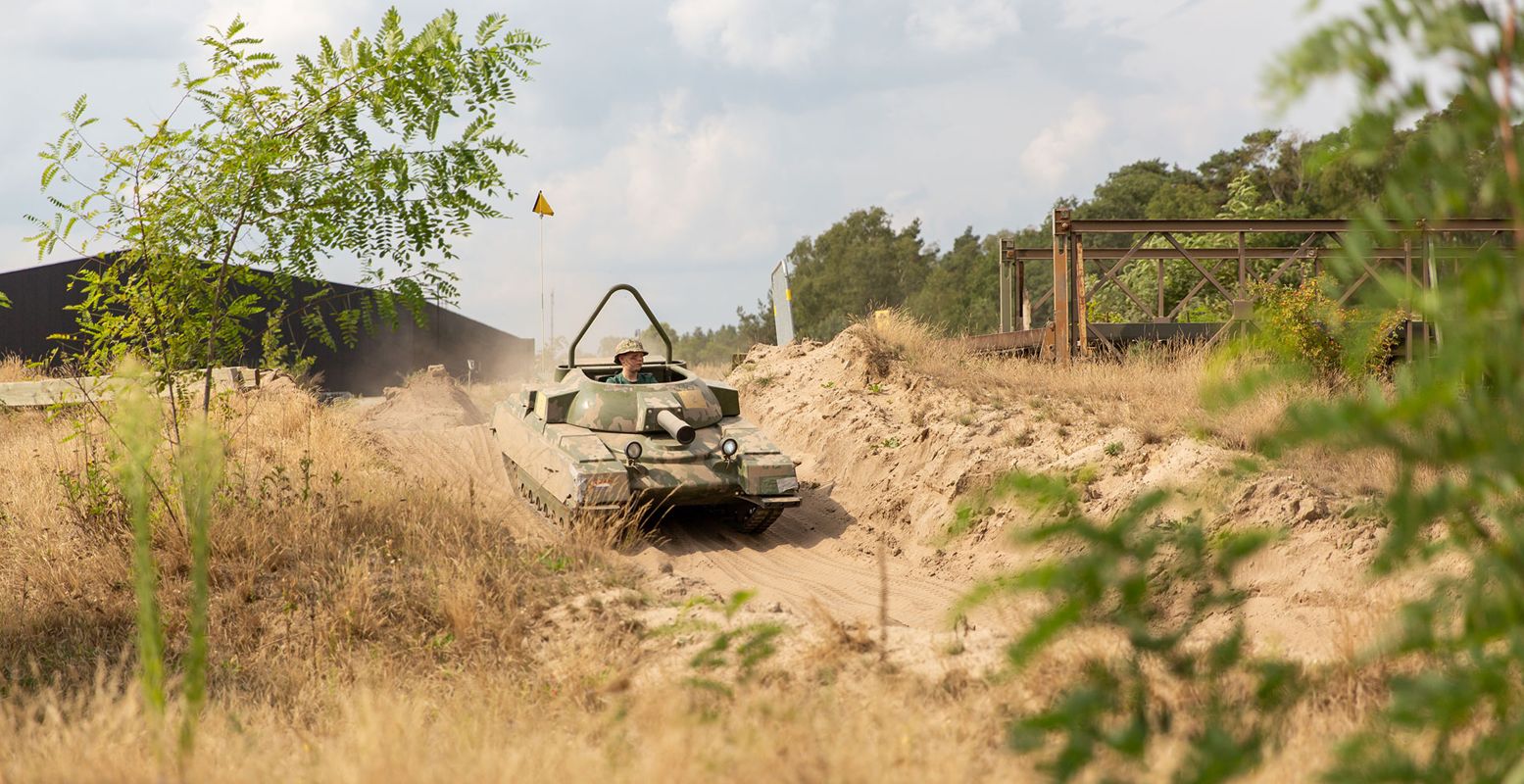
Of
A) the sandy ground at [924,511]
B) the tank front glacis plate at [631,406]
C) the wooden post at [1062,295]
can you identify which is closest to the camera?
the sandy ground at [924,511]

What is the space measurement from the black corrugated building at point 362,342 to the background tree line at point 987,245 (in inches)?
310

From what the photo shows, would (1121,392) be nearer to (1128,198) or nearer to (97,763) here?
(97,763)

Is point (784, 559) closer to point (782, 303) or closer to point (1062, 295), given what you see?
point (1062, 295)

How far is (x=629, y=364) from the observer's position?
11.8 metres

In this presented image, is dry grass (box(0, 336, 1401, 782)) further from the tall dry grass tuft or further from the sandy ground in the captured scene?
the sandy ground

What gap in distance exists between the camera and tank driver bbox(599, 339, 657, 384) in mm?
11773

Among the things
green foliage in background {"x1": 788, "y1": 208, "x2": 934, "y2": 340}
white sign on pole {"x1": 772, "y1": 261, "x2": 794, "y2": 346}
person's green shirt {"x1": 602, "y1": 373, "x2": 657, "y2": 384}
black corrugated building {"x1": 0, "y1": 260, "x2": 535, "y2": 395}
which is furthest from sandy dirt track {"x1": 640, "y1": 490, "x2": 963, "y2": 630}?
green foliage in background {"x1": 788, "y1": 208, "x2": 934, "y2": 340}

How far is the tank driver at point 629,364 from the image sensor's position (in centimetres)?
1177

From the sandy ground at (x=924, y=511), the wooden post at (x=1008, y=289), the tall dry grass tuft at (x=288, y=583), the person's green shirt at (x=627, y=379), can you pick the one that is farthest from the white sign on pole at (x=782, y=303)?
→ the tall dry grass tuft at (x=288, y=583)

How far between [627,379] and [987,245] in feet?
155

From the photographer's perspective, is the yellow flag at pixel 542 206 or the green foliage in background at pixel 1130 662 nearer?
the green foliage in background at pixel 1130 662

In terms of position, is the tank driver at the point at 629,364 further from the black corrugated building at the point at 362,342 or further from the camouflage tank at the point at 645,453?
the black corrugated building at the point at 362,342

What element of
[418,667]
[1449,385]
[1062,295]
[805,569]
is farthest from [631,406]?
[1449,385]

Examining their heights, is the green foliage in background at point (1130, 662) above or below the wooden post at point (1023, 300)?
below
